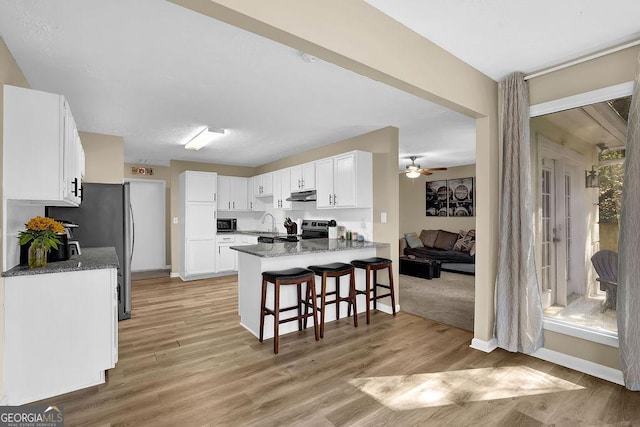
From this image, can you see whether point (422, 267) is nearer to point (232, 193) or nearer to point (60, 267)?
point (232, 193)

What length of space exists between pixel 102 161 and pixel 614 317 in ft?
19.5

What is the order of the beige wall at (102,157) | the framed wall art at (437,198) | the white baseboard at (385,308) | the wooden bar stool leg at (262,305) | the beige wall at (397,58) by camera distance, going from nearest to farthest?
the beige wall at (397,58) < the wooden bar stool leg at (262,305) < the white baseboard at (385,308) < the beige wall at (102,157) < the framed wall art at (437,198)

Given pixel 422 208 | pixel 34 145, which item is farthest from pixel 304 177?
pixel 422 208

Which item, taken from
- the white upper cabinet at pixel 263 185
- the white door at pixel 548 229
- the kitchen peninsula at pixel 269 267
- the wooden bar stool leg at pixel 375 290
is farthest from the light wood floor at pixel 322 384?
the white upper cabinet at pixel 263 185

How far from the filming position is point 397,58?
2.01 meters

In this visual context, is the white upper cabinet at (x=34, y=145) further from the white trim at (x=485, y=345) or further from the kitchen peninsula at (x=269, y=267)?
the white trim at (x=485, y=345)

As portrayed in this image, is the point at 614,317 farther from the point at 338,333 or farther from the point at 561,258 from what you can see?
the point at 338,333

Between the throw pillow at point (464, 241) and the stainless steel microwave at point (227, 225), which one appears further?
the stainless steel microwave at point (227, 225)

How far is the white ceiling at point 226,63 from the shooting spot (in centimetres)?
187

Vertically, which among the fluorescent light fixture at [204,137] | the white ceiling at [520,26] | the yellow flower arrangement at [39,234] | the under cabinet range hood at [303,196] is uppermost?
the white ceiling at [520,26]

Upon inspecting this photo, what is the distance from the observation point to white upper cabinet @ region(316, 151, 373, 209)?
4.18 m

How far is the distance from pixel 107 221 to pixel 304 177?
2.82 meters

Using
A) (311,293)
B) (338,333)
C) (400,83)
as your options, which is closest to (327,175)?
(311,293)

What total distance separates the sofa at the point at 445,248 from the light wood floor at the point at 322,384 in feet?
A: 11.1
